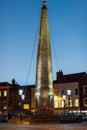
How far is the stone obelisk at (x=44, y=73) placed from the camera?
38375mm

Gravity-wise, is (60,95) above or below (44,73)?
below

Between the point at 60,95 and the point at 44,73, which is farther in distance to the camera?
the point at 60,95

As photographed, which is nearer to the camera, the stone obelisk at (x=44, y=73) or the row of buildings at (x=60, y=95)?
the stone obelisk at (x=44, y=73)

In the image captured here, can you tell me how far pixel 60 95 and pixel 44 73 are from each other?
29.0 metres

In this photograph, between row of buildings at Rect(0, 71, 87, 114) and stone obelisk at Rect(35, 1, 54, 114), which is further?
row of buildings at Rect(0, 71, 87, 114)

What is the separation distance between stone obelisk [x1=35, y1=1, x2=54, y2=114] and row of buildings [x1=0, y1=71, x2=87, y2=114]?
18920 millimetres

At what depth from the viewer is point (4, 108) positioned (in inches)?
2968

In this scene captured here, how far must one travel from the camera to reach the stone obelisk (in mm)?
38375

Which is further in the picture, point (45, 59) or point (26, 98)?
point (26, 98)

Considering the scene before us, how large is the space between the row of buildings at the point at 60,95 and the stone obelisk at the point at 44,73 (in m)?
18.9

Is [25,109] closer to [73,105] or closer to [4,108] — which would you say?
[4,108]

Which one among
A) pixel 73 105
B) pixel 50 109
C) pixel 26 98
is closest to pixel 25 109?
pixel 26 98

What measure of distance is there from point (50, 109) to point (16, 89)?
39056 millimetres

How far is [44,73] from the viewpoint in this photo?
3847cm
